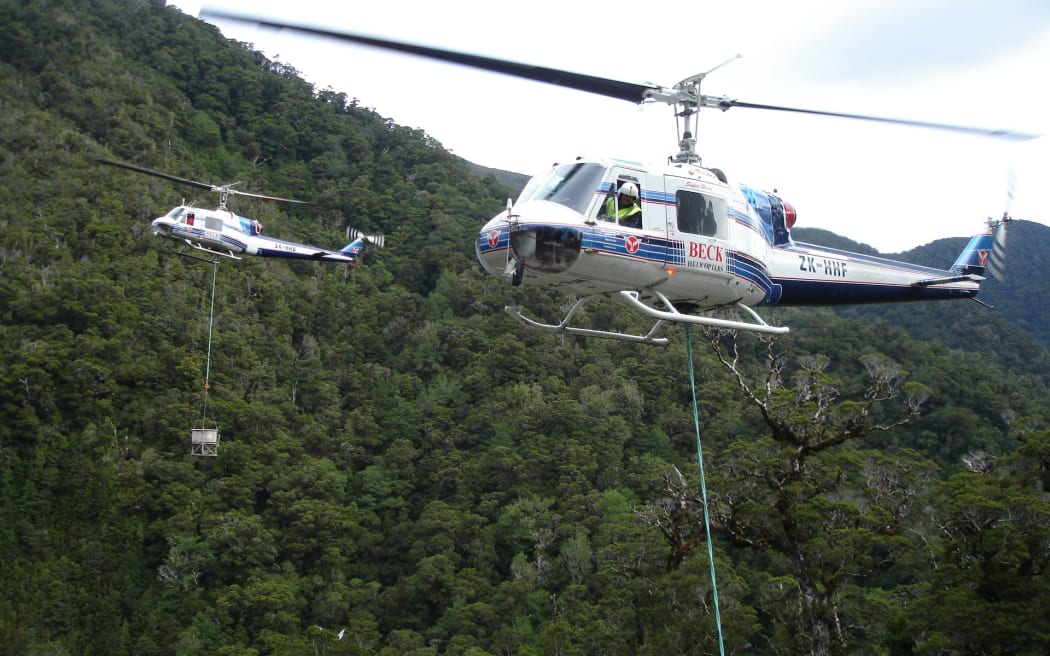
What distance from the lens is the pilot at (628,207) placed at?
9000 millimetres

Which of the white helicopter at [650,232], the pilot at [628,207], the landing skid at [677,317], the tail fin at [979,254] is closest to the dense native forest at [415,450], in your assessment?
the tail fin at [979,254]

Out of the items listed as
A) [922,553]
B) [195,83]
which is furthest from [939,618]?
[195,83]

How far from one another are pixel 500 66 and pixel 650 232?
6.91 feet

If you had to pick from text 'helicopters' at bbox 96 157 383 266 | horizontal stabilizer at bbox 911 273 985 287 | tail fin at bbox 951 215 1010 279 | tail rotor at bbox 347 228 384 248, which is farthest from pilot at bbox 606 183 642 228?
tail rotor at bbox 347 228 384 248

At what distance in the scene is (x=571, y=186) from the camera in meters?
9.00

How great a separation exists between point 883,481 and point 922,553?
1.90m

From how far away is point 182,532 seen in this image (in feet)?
95.0

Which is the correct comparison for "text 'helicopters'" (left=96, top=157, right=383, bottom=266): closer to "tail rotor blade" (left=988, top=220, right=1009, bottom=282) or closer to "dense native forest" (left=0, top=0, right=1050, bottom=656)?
"dense native forest" (left=0, top=0, right=1050, bottom=656)

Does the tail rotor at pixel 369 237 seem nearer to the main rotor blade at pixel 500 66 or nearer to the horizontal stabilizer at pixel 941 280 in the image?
the horizontal stabilizer at pixel 941 280

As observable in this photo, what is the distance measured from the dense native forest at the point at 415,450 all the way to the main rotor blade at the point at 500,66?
8490mm

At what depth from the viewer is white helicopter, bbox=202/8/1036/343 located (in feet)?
28.7

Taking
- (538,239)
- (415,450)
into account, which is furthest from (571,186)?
(415,450)

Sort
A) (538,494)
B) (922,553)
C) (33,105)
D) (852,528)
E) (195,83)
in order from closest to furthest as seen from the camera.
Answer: (852,528), (922,553), (538,494), (33,105), (195,83)

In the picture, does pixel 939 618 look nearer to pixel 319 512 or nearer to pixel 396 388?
pixel 319 512
